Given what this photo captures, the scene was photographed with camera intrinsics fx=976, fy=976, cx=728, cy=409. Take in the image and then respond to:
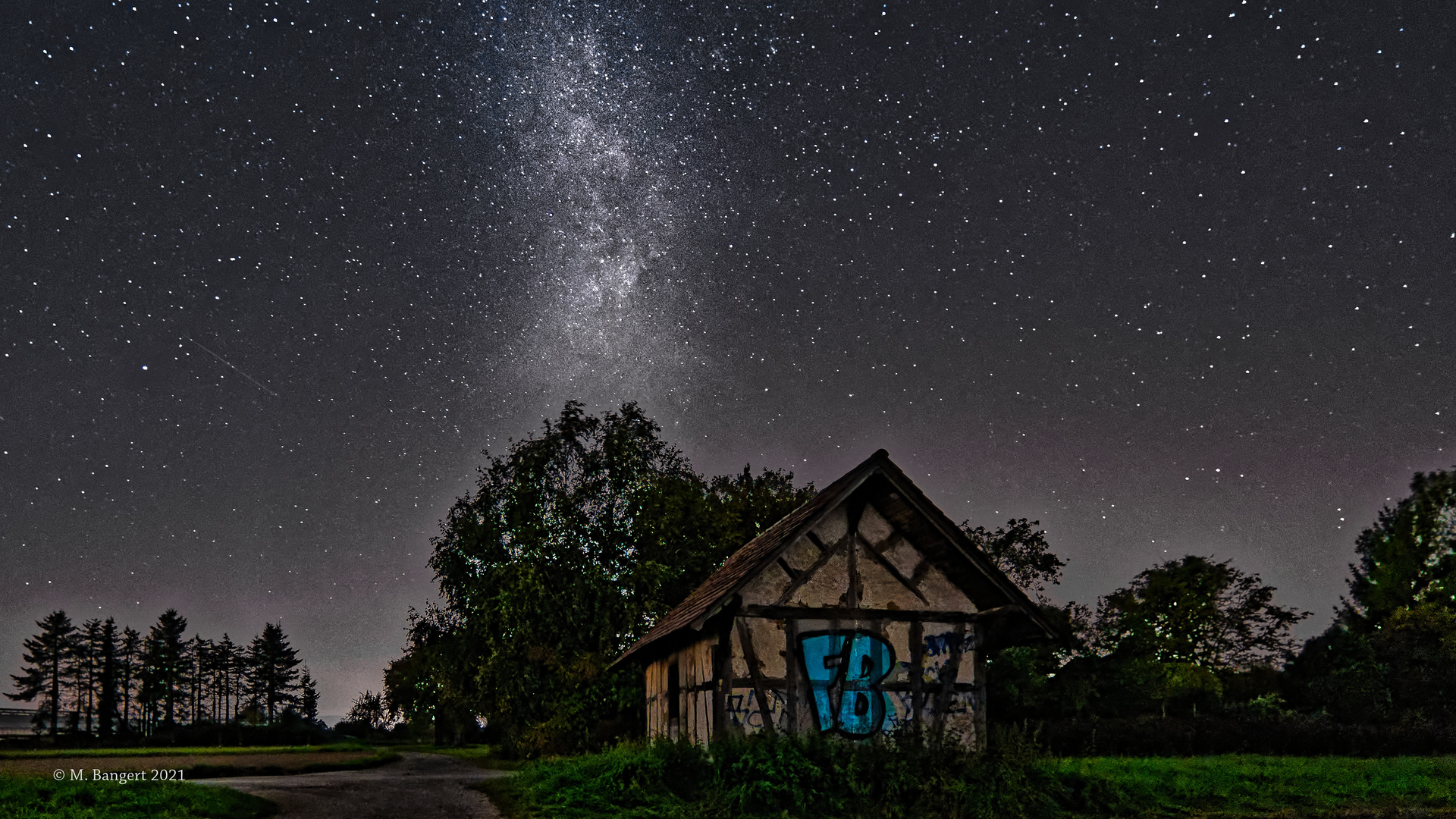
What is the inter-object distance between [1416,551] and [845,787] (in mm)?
61870

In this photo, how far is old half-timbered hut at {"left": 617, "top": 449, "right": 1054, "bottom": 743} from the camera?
52.1 ft

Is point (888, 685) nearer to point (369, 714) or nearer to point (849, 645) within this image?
point (849, 645)

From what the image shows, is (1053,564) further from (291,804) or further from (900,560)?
(291,804)

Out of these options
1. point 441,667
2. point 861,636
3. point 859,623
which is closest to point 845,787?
point 861,636

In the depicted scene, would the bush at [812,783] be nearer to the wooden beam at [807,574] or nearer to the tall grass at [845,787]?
the tall grass at [845,787]

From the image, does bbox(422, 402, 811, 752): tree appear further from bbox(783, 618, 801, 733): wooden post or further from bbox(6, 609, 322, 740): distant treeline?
bbox(6, 609, 322, 740): distant treeline

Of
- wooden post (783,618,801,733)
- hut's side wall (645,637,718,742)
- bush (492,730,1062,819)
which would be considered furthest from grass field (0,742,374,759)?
wooden post (783,618,801,733)

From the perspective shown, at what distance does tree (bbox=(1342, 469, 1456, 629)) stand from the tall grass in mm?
50634

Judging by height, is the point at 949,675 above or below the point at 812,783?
above

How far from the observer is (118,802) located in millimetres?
14422

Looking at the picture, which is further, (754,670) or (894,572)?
(894,572)

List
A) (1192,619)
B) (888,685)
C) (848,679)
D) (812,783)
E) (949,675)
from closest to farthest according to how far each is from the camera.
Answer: (812,783)
(848,679)
(888,685)
(949,675)
(1192,619)

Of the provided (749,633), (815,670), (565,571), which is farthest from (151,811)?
(565,571)

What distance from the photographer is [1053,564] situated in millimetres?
41594
